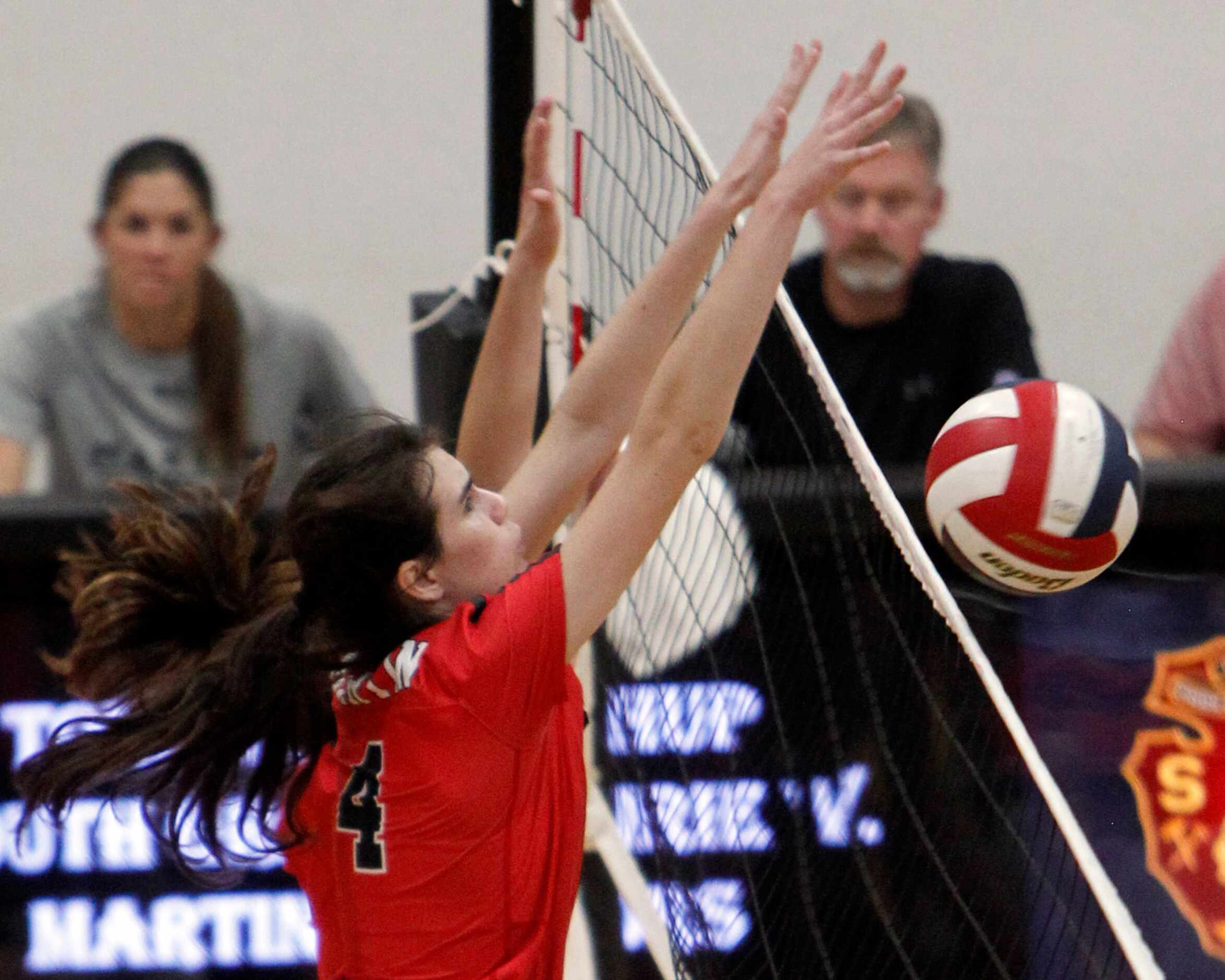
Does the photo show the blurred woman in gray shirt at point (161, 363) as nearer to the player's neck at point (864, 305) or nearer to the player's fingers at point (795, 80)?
the player's neck at point (864, 305)

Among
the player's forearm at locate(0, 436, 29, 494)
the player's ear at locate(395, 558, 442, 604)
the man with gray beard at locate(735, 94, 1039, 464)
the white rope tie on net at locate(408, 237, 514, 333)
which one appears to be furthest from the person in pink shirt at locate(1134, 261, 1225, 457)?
the player's forearm at locate(0, 436, 29, 494)

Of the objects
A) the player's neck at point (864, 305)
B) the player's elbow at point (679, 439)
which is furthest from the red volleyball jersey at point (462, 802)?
the player's neck at point (864, 305)

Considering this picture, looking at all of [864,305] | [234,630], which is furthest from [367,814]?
[864,305]

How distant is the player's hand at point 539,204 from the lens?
2.04 metres

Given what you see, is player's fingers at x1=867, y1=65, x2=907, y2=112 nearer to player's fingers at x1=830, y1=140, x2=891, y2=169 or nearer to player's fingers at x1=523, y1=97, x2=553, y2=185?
player's fingers at x1=830, y1=140, x2=891, y2=169

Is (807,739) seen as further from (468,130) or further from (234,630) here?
(468,130)

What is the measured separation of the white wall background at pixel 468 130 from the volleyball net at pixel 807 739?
1420mm

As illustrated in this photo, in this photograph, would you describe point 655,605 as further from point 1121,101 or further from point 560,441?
point 1121,101

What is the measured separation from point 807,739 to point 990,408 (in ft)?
3.30

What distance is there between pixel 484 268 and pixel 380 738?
1.34m

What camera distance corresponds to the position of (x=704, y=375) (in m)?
1.58

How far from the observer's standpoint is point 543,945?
168 cm

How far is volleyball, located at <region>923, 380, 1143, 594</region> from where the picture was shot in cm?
170

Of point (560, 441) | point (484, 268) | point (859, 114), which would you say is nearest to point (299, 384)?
point (484, 268)
